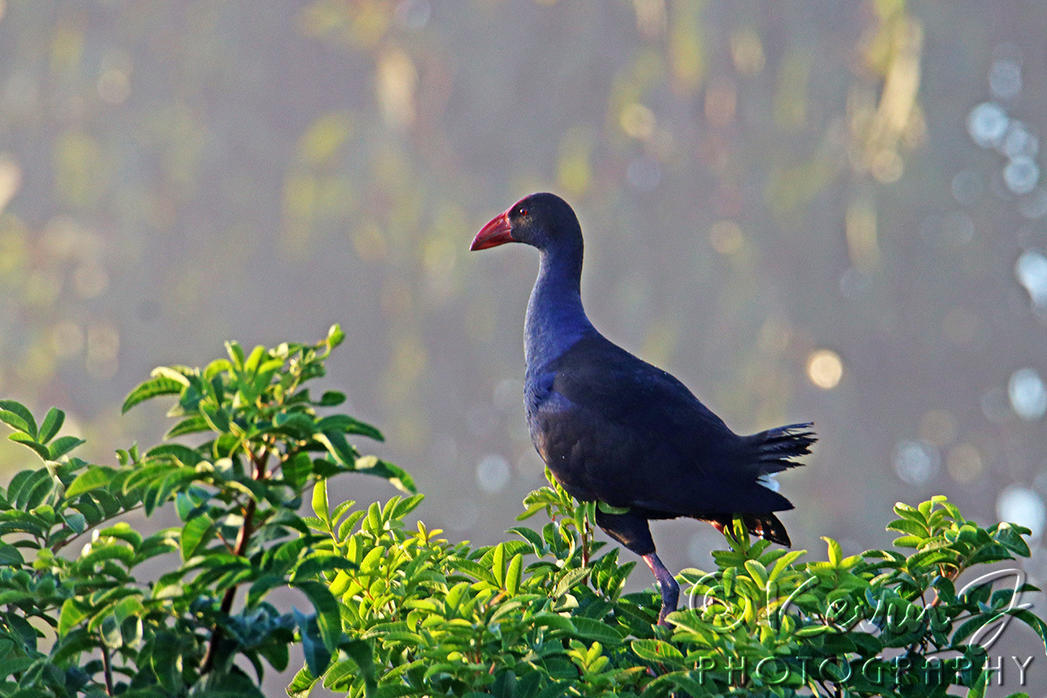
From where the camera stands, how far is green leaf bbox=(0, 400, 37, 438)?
2799mm

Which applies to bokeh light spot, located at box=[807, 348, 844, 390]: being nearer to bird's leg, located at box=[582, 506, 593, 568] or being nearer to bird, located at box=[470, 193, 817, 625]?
bird, located at box=[470, 193, 817, 625]

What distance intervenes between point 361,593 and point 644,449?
158 centimetres

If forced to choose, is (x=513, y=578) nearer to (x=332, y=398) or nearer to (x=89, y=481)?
(x=332, y=398)

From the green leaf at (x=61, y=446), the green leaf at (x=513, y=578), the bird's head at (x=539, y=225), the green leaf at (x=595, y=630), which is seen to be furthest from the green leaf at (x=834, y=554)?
the bird's head at (x=539, y=225)

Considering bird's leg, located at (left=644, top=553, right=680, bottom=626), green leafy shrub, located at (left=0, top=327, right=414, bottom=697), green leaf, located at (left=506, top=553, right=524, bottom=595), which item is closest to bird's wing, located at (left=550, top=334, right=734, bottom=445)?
bird's leg, located at (left=644, top=553, right=680, bottom=626)

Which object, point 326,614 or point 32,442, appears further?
point 32,442

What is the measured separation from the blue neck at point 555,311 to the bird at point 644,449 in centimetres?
12

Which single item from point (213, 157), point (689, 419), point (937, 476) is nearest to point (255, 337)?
point (213, 157)

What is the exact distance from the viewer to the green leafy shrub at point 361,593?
208 cm

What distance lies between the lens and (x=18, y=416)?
281 cm

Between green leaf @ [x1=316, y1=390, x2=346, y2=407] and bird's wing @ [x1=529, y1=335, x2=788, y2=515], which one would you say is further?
bird's wing @ [x1=529, y1=335, x2=788, y2=515]

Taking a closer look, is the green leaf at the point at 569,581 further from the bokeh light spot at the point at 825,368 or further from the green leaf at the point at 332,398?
the bokeh light spot at the point at 825,368

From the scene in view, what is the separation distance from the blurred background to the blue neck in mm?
6831

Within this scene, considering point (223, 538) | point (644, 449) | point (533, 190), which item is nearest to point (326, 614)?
point (223, 538)
